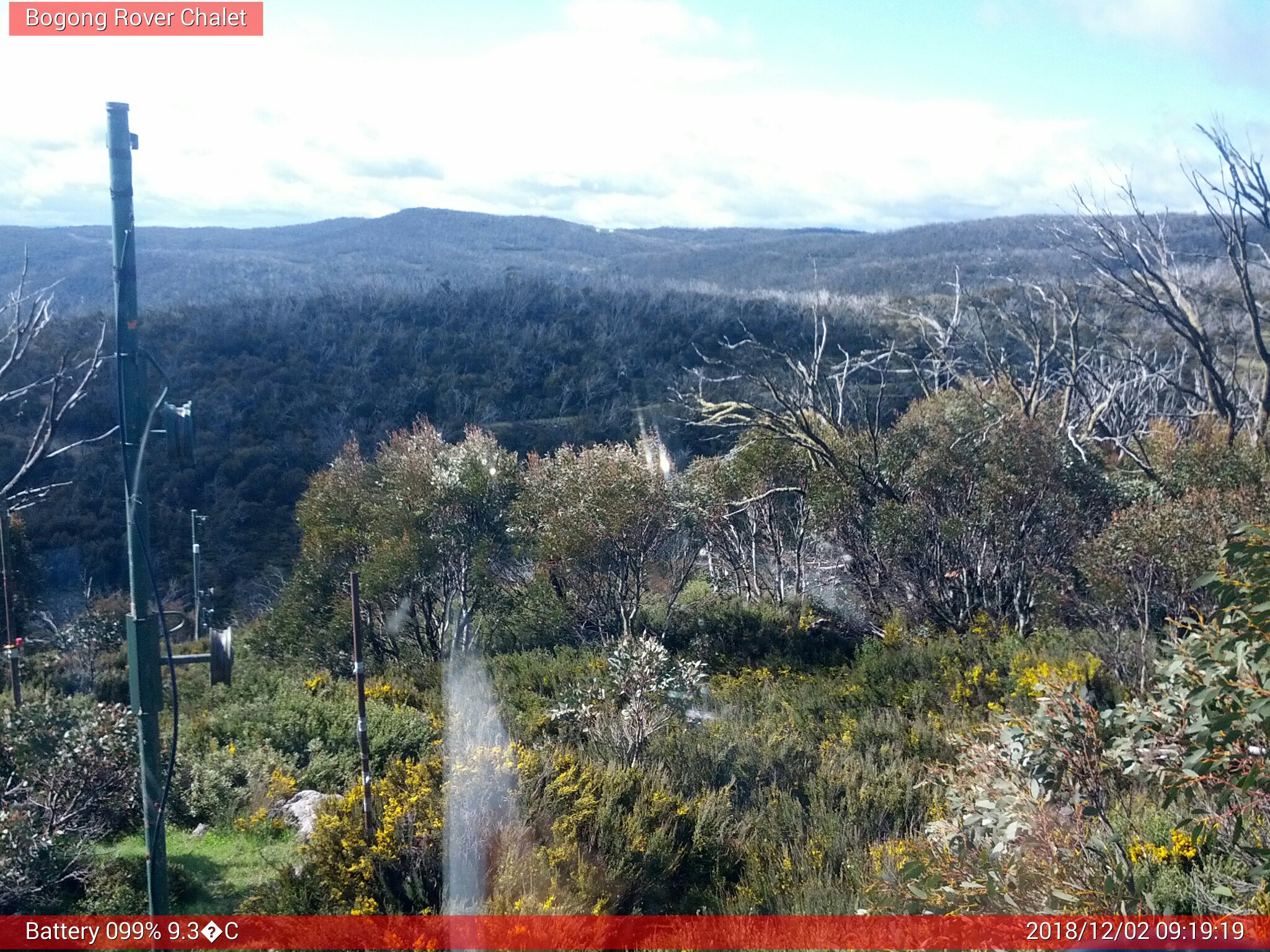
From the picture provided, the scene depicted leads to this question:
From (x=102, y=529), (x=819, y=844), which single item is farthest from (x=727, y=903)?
(x=102, y=529)

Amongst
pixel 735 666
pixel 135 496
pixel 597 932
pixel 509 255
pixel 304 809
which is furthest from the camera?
pixel 509 255

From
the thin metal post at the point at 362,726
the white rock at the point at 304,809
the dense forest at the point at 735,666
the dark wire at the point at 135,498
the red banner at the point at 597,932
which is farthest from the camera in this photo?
the white rock at the point at 304,809

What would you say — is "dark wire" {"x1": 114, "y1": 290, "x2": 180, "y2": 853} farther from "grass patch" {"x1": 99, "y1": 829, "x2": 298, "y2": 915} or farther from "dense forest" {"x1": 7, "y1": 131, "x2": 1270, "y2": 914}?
"grass patch" {"x1": 99, "y1": 829, "x2": 298, "y2": 915}

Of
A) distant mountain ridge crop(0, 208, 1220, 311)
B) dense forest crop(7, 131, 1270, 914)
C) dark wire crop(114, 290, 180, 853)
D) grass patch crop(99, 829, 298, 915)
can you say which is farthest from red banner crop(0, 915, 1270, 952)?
distant mountain ridge crop(0, 208, 1220, 311)

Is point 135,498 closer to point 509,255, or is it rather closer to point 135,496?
point 135,496

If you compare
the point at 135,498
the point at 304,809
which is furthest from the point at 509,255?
the point at 135,498

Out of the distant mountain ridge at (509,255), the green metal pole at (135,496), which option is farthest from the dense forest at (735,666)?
the distant mountain ridge at (509,255)

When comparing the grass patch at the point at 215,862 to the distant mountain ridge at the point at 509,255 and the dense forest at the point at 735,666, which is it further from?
the distant mountain ridge at the point at 509,255
